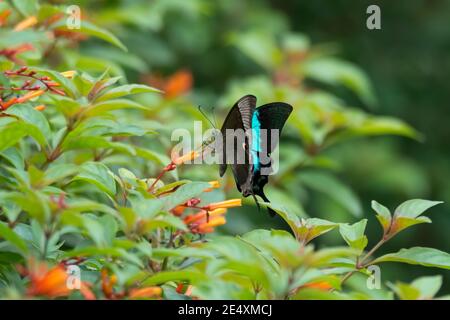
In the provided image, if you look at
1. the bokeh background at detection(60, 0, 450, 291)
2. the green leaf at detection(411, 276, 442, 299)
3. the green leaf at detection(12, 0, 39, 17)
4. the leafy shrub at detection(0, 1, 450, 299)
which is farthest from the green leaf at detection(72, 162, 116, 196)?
the bokeh background at detection(60, 0, 450, 291)

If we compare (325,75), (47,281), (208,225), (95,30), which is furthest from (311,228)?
(325,75)

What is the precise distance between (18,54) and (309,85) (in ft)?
10.6

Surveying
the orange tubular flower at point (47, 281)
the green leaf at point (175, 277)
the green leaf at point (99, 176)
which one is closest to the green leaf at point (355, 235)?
the green leaf at point (175, 277)

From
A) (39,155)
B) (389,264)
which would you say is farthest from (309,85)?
(39,155)

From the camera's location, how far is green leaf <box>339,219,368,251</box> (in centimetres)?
141

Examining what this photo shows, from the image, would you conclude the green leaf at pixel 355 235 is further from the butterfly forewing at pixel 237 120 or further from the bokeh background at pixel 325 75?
the bokeh background at pixel 325 75

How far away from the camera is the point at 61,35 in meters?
2.33

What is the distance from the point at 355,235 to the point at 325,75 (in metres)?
1.98

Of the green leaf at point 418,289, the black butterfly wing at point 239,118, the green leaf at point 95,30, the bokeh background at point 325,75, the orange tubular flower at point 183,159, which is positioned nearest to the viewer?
the green leaf at point 418,289

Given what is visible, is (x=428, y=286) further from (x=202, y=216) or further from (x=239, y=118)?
(x=239, y=118)

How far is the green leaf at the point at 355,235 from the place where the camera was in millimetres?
1411

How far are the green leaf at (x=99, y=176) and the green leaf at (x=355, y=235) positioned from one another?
0.43m

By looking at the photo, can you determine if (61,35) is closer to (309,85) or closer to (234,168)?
(234,168)

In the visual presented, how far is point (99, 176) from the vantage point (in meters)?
1.42
